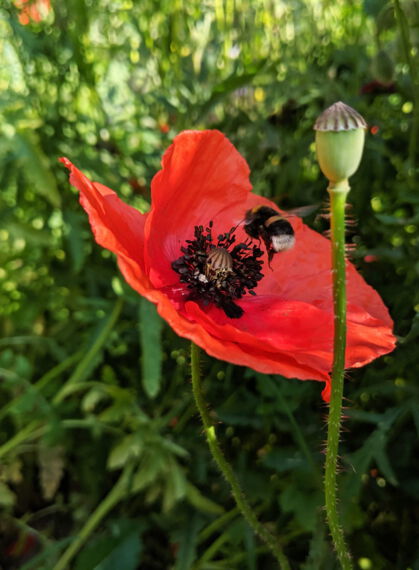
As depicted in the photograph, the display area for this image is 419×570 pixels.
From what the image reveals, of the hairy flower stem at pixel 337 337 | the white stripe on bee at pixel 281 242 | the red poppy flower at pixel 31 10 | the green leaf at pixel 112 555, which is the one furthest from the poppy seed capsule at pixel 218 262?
the red poppy flower at pixel 31 10

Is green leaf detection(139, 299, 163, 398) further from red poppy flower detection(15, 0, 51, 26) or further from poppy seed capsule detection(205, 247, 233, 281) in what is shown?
red poppy flower detection(15, 0, 51, 26)

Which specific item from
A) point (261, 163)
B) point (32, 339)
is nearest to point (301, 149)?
point (261, 163)

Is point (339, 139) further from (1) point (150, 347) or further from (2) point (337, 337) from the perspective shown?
(1) point (150, 347)

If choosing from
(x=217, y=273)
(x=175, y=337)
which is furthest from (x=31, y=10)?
(x=217, y=273)

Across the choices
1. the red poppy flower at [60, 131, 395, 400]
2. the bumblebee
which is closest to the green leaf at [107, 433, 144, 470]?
the red poppy flower at [60, 131, 395, 400]

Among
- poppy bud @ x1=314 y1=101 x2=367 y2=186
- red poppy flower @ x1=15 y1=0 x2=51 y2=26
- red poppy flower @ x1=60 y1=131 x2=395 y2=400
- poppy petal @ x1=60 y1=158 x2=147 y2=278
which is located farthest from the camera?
red poppy flower @ x1=15 y1=0 x2=51 y2=26

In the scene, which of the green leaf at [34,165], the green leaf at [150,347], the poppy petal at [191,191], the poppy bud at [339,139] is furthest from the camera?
the green leaf at [34,165]

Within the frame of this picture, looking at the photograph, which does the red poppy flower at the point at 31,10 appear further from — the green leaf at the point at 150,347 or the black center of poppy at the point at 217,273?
the black center of poppy at the point at 217,273
